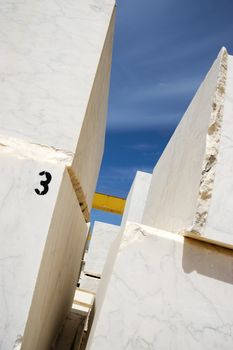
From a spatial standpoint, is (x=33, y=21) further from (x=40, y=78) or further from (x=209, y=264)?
(x=209, y=264)

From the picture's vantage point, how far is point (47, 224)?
1.53 meters

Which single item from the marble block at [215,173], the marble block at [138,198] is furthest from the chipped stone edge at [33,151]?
the marble block at [138,198]

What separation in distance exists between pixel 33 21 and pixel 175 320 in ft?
7.00

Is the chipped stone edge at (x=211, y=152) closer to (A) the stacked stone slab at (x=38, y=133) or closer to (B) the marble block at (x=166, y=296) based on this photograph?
(B) the marble block at (x=166, y=296)

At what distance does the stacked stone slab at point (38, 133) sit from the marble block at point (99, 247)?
7.42m

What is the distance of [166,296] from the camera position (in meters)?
1.44

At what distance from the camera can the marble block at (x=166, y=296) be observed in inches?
54.4

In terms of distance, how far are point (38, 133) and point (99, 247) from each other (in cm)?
819

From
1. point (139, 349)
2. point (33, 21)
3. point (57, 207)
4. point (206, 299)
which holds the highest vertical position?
point (33, 21)

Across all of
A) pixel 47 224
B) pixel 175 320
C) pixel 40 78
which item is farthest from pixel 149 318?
pixel 40 78

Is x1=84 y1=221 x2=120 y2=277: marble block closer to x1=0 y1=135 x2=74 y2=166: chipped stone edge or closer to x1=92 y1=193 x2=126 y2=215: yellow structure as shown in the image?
x1=92 y1=193 x2=126 y2=215: yellow structure

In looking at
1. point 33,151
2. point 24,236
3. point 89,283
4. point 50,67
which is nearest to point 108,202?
point 89,283

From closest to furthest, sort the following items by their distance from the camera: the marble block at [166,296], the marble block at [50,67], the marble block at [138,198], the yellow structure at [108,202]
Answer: the marble block at [166,296]
the marble block at [50,67]
the marble block at [138,198]
the yellow structure at [108,202]

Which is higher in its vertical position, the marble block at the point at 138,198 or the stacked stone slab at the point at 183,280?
the marble block at the point at 138,198
